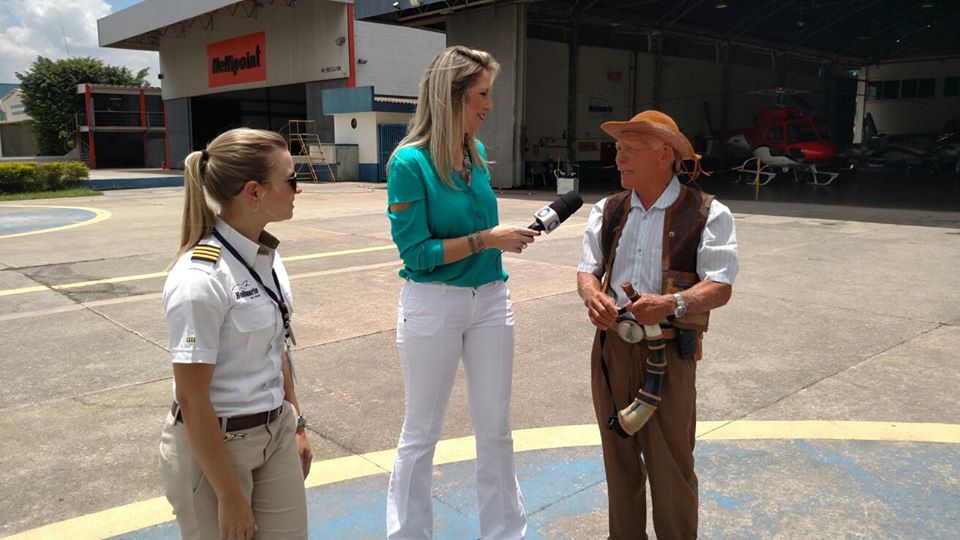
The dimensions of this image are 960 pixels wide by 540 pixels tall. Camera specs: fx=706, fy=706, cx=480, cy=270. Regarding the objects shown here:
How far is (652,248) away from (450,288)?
764 mm

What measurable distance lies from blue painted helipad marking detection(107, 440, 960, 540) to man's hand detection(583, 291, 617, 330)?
1095 mm

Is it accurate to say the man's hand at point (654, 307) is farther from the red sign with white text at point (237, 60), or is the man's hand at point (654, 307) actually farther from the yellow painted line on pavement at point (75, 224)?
the red sign with white text at point (237, 60)

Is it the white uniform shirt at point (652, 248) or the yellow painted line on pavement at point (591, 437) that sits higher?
the white uniform shirt at point (652, 248)

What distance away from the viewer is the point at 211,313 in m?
1.79

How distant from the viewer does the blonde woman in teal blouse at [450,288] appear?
2.56 meters

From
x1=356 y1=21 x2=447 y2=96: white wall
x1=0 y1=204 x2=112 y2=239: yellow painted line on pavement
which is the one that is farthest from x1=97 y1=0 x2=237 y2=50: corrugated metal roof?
x1=0 y1=204 x2=112 y2=239: yellow painted line on pavement

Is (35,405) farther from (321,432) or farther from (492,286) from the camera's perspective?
(492,286)

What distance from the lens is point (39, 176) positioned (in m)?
23.2

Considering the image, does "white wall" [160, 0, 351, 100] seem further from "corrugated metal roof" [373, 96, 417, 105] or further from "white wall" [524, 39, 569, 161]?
"white wall" [524, 39, 569, 161]

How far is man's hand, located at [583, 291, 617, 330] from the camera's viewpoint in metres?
2.49

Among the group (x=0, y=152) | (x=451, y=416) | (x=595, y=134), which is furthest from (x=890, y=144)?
(x=0, y=152)

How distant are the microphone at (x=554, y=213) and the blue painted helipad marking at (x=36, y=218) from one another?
1338cm

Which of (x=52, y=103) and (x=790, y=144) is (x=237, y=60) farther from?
(x=790, y=144)

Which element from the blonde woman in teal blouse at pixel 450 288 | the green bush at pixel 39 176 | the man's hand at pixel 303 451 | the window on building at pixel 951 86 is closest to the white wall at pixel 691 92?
the window on building at pixel 951 86
